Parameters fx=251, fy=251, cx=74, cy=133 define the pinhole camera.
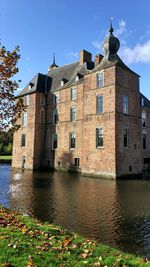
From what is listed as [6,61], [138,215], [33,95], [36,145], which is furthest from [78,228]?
[33,95]

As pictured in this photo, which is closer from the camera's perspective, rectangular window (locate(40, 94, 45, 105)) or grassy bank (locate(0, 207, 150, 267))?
grassy bank (locate(0, 207, 150, 267))

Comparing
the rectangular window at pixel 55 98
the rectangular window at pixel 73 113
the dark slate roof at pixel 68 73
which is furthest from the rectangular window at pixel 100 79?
the rectangular window at pixel 55 98

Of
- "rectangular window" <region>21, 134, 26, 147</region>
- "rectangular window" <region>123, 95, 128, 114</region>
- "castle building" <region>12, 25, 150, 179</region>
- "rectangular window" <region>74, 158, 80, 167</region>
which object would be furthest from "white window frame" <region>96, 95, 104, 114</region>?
"rectangular window" <region>21, 134, 26, 147</region>

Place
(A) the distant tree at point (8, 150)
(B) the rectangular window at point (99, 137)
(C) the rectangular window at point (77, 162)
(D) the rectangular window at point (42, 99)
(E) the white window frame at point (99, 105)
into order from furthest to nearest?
1. (A) the distant tree at point (8, 150)
2. (D) the rectangular window at point (42, 99)
3. (C) the rectangular window at point (77, 162)
4. (E) the white window frame at point (99, 105)
5. (B) the rectangular window at point (99, 137)

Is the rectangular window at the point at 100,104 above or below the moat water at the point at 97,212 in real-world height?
above

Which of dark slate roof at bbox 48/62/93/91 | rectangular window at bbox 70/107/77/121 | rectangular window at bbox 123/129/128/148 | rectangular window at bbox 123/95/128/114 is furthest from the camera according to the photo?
dark slate roof at bbox 48/62/93/91

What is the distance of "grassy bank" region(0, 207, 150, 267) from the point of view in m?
4.44

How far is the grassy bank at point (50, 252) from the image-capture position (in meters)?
4.44

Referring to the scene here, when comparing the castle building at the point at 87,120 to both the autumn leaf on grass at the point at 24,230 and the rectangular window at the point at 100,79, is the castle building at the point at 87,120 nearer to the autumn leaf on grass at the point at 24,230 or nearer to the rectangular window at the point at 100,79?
the rectangular window at the point at 100,79

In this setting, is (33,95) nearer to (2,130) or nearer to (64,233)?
(2,130)

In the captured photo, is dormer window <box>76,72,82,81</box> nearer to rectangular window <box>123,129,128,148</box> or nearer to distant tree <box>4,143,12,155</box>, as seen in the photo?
rectangular window <box>123,129,128,148</box>

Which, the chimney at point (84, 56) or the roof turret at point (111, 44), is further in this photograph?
the chimney at point (84, 56)

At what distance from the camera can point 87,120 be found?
28.2 m

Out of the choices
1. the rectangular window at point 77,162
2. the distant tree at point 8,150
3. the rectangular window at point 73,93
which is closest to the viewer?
the rectangular window at point 77,162
